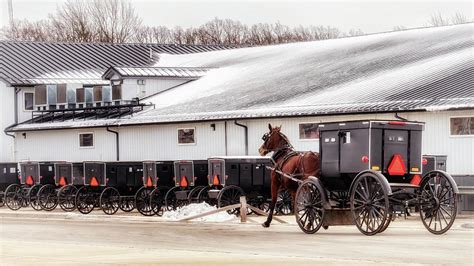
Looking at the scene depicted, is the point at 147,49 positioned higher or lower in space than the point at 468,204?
higher

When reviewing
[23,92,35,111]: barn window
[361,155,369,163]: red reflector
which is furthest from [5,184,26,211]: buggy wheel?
[361,155,369,163]: red reflector

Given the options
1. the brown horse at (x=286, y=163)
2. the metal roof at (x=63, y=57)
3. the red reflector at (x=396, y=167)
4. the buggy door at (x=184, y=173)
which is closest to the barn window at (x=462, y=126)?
the brown horse at (x=286, y=163)

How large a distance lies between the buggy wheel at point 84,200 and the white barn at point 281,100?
4764 millimetres

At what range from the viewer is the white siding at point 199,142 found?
112 ft

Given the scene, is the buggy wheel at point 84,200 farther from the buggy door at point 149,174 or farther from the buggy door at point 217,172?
the buggy door at point 217,172

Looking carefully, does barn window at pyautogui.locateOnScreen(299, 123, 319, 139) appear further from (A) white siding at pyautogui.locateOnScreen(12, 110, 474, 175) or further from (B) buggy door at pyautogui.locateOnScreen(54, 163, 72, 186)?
(B) buggy door at pyautogui.locateOnScreen(54, 163, 72, 186)

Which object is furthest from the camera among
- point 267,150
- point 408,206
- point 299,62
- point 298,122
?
point 299,62

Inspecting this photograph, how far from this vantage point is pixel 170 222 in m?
32.3

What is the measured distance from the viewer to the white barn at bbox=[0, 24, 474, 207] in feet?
115

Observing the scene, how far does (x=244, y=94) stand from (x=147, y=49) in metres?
18.9

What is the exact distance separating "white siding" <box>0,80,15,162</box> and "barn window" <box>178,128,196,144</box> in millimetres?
12624

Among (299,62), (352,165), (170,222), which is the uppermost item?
(299,62)

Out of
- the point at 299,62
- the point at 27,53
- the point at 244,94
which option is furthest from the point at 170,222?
the point at 27,53

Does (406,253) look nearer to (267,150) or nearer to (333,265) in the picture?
(333,265)
